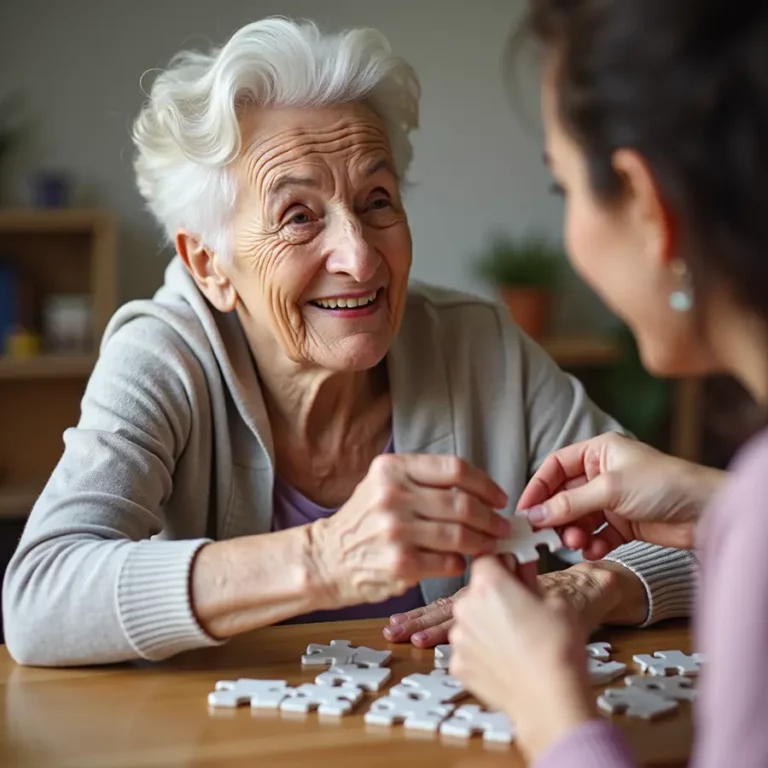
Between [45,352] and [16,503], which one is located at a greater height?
[45,352]

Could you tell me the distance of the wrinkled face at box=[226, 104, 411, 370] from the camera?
201 centimetres

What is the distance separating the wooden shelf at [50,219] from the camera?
4.22m

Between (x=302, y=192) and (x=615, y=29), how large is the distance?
1003 mm

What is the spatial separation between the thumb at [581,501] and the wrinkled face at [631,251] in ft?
1.15

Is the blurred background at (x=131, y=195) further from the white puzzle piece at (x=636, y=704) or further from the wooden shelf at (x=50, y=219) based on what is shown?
the white puzzle piece at (x=636, y=704)

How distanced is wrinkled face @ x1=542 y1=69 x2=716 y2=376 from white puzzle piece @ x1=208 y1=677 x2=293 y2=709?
60cm

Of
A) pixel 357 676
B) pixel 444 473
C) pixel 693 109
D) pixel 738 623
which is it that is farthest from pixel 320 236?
pixel 738 623

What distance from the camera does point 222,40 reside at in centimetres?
457

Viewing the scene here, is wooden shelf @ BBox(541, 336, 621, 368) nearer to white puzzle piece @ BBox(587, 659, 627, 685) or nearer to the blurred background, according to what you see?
the blurred background

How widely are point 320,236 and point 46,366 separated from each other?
245cm

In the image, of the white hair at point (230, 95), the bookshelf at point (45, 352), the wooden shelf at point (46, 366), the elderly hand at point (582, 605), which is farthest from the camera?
the bookshelf at point (45, 352)

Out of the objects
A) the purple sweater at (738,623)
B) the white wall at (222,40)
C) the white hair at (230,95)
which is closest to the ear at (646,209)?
the purple sweater at (738,623)

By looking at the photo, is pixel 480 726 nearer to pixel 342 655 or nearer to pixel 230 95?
pixel 342 655

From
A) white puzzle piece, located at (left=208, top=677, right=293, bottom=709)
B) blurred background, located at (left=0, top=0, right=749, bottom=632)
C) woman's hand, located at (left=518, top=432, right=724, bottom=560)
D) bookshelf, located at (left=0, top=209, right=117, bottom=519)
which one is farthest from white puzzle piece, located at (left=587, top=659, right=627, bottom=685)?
bookshelf, located at (left=0, top=209, right=117, bottom=519)
